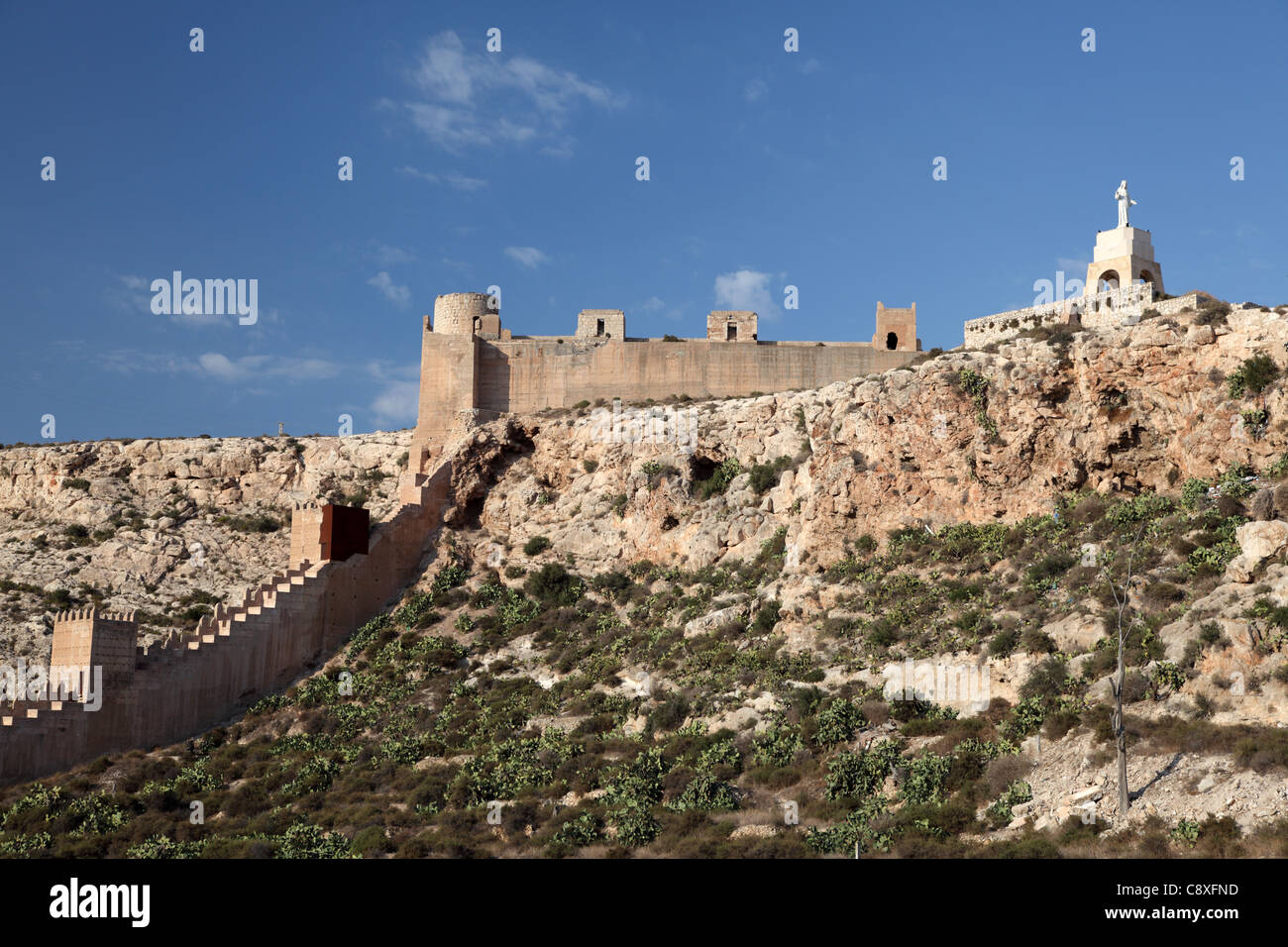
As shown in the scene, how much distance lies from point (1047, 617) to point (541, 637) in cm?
1656

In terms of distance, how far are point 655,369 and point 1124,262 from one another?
1767 centimetres

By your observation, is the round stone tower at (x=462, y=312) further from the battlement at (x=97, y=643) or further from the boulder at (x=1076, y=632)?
the boulder at (x=1076, y=632)

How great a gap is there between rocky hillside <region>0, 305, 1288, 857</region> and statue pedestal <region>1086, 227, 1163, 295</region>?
5.19 meters

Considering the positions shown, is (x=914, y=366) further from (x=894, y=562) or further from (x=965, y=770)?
(x=965, y=770)

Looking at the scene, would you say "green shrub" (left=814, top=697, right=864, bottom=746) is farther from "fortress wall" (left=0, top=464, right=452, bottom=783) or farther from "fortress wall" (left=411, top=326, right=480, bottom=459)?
"fortress wall" (left=411, top=326, right=480, bottom=459)

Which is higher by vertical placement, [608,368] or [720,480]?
[608,368]

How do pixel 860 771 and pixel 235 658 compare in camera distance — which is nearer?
pixel 860 771

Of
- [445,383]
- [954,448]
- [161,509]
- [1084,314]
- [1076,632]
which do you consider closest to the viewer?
[1076,632]

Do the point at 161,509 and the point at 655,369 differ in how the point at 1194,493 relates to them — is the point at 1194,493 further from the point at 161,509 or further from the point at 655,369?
the point at 161,509

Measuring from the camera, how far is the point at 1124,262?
45719 millimetres

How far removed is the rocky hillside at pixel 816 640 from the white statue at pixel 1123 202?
22.5 feet

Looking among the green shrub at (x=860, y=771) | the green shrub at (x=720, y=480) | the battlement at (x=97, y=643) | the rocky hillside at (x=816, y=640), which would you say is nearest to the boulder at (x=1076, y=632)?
the rocky hillside at (x=816, y=640)

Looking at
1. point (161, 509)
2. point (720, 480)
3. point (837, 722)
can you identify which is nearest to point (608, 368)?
point (720, 480)

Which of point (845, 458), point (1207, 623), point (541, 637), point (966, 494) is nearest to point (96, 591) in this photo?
point (541, 637)
